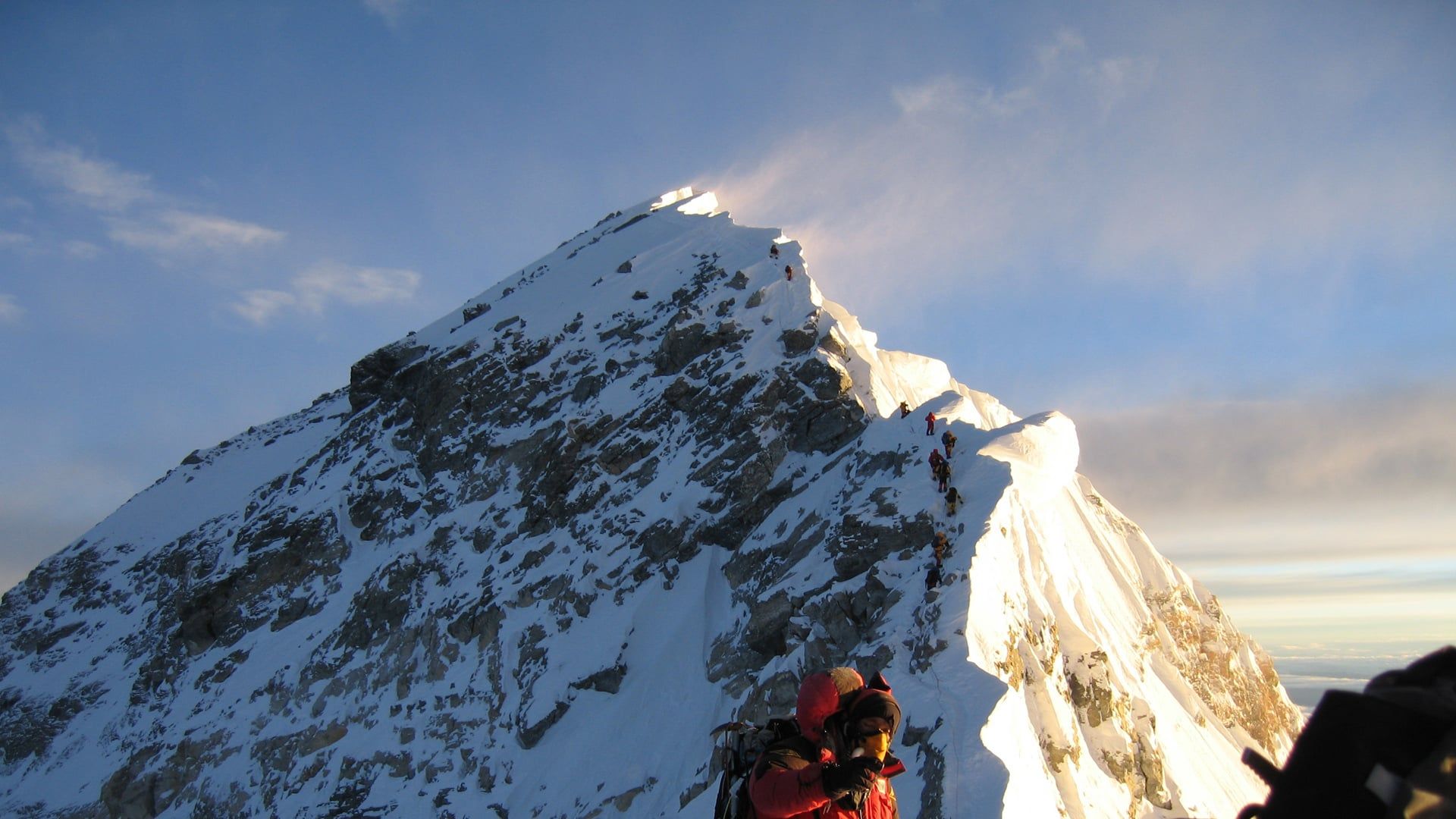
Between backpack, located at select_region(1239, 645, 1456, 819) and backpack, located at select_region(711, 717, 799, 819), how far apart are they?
3.09m

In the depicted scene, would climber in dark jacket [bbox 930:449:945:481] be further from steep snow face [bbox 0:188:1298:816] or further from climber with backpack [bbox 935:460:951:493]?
steep snow face [bbox 0:188:1298:816]

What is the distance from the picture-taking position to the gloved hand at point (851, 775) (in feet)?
12.1

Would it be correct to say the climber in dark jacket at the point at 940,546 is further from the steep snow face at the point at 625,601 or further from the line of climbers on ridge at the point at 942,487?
the steep snow face at the point at 625,601

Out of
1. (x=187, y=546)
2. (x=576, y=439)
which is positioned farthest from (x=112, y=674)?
(x=576, y=439)

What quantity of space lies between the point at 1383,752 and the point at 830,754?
9.75 feet

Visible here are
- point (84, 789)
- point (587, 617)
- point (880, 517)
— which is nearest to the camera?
point (880, 517)

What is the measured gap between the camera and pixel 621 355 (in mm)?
34688

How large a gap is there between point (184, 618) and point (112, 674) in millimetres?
4256

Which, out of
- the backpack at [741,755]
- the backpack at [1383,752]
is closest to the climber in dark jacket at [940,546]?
the backpack at [741,755]

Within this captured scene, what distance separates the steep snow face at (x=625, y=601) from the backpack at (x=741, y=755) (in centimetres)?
817

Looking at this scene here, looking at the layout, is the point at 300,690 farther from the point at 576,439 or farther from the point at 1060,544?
the point at 1060,544

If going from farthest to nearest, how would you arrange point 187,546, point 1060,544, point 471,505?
point 187,546
point 471,505
point 1060,544

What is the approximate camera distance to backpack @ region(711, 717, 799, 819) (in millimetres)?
4824

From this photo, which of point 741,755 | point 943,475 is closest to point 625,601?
point 943,475
